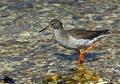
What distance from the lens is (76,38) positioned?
709 inches

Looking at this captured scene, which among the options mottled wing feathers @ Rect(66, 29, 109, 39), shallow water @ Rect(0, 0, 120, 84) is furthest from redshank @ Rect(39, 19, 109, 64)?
shallow water @ Rect(0, 0, 120, 84)

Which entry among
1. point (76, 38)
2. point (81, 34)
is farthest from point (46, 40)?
point (76, 38)

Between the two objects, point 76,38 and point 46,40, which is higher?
point 76,38

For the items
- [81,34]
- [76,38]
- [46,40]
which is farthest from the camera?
[46,40]

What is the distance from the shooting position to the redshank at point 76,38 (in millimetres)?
17891

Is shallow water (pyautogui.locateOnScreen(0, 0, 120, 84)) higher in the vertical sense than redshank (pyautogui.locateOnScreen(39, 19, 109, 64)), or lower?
lower

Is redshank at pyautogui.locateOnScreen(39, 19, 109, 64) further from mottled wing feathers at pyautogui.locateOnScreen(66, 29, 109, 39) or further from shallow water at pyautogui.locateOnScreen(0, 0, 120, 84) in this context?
shallow water at pyautogui.locateOnScreen(0, 0, 120, 84)

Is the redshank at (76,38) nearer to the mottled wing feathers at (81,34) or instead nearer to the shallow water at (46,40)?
the mottled wing feathers at (81,34)

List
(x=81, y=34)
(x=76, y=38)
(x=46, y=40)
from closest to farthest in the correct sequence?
1. (x=76, y=38)
2. (x=81, y=34)
3. (x=46, y=40)

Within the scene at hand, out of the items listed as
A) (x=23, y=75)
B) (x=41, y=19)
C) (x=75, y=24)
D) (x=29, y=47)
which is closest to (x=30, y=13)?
(x=41, y=19)

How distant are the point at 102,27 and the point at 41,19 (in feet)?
10.5

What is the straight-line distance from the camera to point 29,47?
67.4 feet

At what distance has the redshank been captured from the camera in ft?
58.7

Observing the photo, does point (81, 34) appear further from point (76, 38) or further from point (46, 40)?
point (46, 40)
